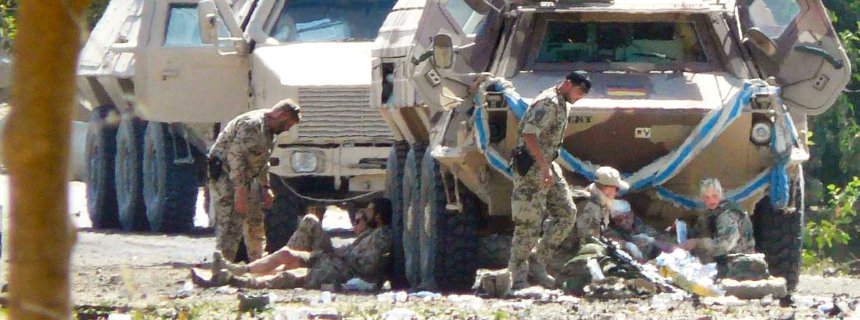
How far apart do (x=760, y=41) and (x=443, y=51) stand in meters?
1.91

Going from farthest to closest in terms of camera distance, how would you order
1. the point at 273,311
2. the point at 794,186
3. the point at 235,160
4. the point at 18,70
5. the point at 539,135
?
1. the point at 235,160
2. the point at 794,186
3. the point at 539,135
4. the point at 273,311
5. the point at 18,70

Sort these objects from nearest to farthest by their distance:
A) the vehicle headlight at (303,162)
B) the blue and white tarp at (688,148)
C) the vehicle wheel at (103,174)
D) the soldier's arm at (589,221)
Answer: the soldier's arm at (589,221), the blue and white tarp at (688,148), the vehicle headlight at (303,162), the vehicle wheel at (103,174)

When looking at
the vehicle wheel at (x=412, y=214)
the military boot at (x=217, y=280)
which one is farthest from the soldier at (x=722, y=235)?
the military boot at (x=217, y=280)

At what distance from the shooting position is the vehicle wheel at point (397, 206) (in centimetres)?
1245

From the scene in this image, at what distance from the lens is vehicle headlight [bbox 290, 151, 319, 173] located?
15188 mm

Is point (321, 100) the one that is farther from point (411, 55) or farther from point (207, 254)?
point (411, 55)

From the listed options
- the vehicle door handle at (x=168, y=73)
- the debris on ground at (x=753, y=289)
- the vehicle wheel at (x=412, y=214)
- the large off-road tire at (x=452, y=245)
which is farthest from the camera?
the vehicle door handle at (x=168, y=73)

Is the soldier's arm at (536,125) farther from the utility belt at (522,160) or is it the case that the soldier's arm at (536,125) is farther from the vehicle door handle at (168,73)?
the vehicle door handle at (168,73)

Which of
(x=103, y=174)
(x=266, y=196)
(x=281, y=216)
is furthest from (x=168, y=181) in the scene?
(x=266, y=196)

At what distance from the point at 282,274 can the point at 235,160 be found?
100 cm

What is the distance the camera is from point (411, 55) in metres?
11.8

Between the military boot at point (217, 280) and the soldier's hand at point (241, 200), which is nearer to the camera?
the military boot at point (217, 280)

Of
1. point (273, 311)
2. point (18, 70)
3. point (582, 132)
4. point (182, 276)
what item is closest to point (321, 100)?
point (182, 276)

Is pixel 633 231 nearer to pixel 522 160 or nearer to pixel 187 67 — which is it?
pixel 522 160
